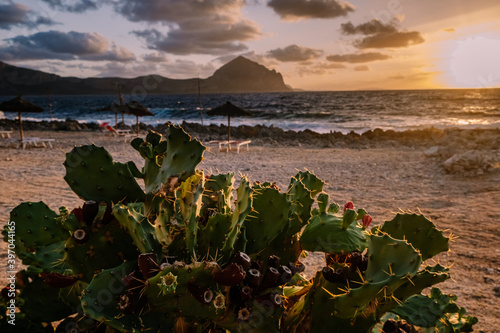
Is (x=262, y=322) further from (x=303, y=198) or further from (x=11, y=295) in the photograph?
(x=11, y=295)

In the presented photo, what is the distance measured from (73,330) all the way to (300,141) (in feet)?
62.6

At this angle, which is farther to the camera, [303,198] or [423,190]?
[423,190]

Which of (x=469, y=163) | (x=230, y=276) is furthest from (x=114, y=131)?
(x=230, y=276)

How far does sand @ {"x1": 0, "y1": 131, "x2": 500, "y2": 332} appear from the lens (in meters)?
4.00

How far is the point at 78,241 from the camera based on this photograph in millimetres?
1114

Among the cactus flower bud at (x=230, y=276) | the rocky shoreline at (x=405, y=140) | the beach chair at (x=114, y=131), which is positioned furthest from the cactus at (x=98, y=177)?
the beach chair at (x=114, y=131)

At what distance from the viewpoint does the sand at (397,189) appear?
4000 millimetres

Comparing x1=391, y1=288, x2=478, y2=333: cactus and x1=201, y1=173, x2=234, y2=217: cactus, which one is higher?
x1=201, y1=173, x2=234, y2=217: cactus

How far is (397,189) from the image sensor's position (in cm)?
845

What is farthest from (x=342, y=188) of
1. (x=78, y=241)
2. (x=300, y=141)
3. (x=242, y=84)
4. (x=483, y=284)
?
(x=242, y=84)

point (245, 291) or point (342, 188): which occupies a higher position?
point (245, 291)

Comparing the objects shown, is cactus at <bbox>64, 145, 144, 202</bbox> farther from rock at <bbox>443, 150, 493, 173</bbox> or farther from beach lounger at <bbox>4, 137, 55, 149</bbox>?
beach lounger at <bbox>4, 137, 55, 149</bbox>

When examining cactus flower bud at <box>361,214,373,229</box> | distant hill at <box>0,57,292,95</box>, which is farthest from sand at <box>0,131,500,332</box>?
distant hill at <box>0,57,292,95</box>

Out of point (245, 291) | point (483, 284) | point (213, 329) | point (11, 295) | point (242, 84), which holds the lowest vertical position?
point (483, 284)
